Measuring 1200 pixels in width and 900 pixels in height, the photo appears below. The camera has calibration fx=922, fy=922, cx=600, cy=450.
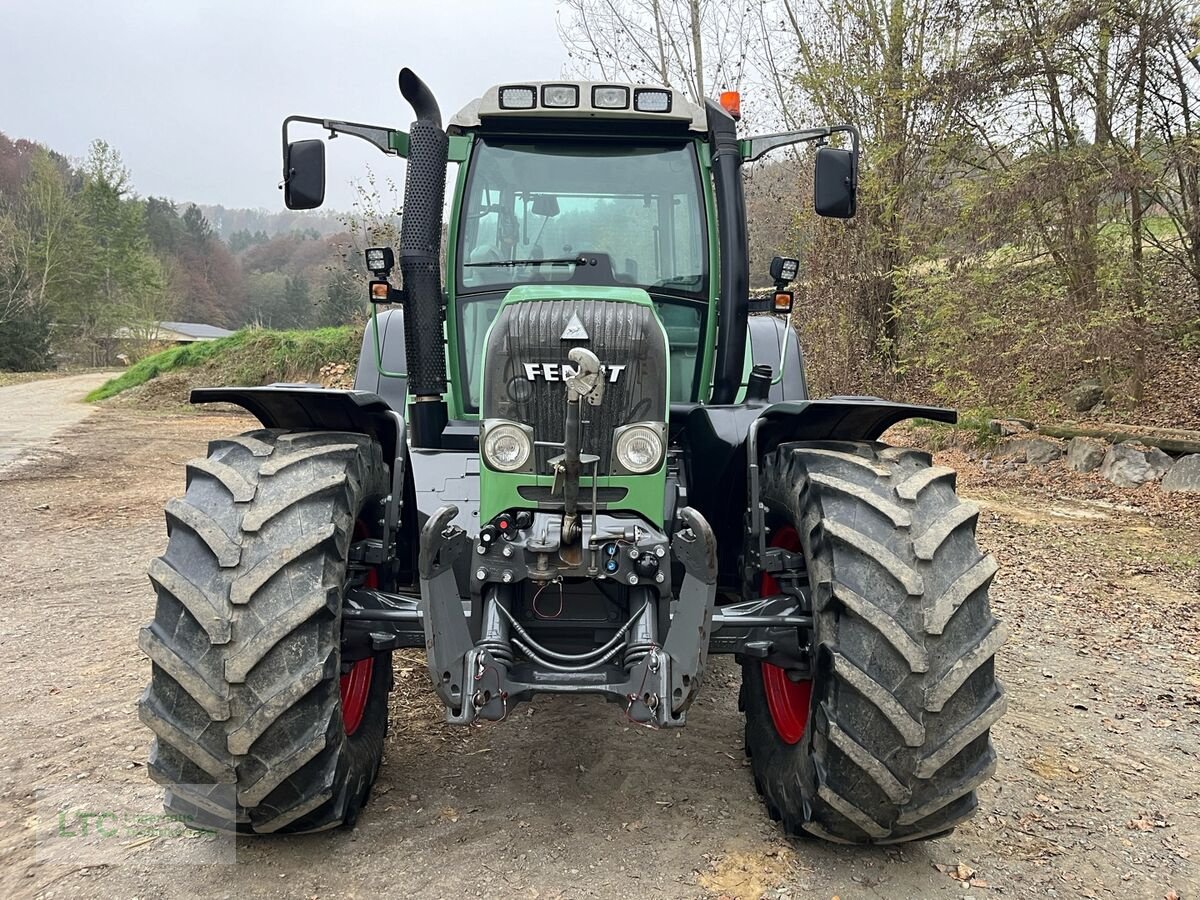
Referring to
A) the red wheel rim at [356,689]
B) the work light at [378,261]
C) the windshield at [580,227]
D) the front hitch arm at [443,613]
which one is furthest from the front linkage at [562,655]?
the work light at [378,261]

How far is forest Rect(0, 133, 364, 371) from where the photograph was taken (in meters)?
37.9

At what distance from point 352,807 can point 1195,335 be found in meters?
9.09

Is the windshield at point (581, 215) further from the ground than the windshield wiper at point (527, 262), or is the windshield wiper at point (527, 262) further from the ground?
the windshield at point (581, 215)

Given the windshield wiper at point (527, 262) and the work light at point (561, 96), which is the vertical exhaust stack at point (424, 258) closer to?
the windshield wiper at point (527, 262)

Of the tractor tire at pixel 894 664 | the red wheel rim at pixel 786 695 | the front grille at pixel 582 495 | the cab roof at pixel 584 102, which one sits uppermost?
the cab roof at pixel 584 102

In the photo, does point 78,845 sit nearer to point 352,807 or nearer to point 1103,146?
point 352,807

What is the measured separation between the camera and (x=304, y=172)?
3707 mm

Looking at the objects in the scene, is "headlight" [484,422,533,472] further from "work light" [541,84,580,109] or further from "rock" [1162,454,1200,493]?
"rock" [1162,454,1200,493]

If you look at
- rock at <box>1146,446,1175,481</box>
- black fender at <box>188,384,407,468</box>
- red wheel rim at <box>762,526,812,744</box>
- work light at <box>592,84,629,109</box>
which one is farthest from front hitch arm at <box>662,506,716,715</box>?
rock at <box>1146,446,1175,481</box>

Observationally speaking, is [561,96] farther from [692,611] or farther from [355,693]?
[355,693]

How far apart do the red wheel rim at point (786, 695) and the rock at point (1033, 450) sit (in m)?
7.99

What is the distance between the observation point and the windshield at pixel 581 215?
3.88 meters

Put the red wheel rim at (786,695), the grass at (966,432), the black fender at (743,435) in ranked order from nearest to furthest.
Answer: the black fender at (743,435), the red wheel rim at (786,695), the grass at (966,432)

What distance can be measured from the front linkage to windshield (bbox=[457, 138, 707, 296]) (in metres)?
1.51
